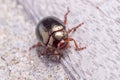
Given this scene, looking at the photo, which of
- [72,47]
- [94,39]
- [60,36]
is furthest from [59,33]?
[94,39]

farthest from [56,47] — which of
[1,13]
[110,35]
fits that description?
[1,13]

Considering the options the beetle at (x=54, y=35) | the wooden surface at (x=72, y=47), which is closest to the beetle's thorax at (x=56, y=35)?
the beetle at (x=54, y=35)

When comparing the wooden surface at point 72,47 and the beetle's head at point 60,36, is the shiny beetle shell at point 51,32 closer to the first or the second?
the beetle's head at point 60,36

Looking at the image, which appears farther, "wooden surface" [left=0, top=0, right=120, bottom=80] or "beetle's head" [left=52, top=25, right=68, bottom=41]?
"beetle's head" [left=52, top=25, right=68, bottom=41]

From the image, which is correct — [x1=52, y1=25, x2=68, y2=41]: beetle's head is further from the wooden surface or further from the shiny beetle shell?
the wooden surface

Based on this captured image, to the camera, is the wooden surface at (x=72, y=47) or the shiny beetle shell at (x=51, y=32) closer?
the wooden surface at (x=72, y=47)

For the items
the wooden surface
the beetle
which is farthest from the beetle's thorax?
the wooden surface

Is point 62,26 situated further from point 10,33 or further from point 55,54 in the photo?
point 10,33

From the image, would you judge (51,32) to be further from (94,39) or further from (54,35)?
(94,39)
